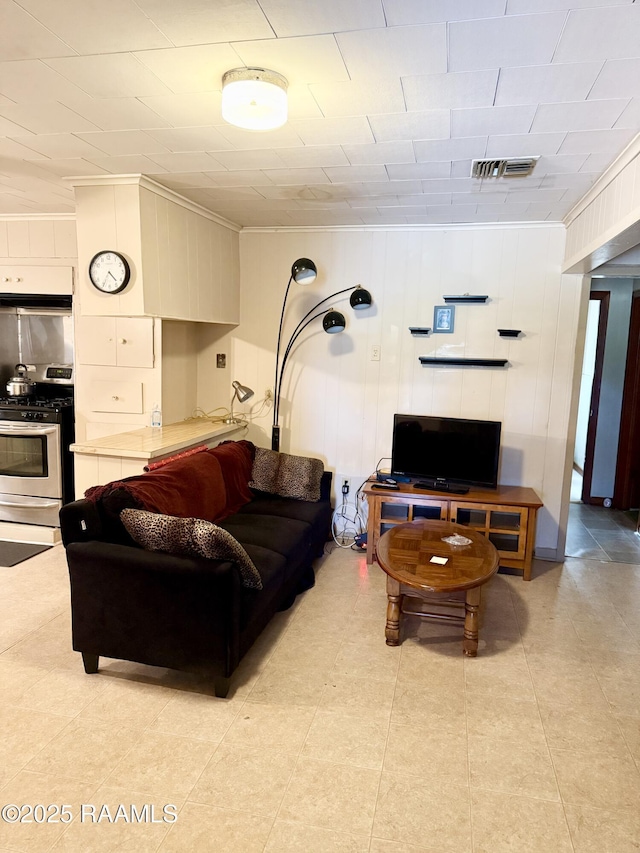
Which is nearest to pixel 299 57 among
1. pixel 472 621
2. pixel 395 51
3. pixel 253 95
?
pixel 253 95

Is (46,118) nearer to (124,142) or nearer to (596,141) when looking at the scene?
(124,142)

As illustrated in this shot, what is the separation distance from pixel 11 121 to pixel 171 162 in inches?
29.4

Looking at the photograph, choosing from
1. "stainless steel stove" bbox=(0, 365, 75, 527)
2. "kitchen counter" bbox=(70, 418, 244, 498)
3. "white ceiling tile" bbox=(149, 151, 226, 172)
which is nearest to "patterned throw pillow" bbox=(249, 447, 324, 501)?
"kitchen counter" bbox=(70, 418, 244, 498)

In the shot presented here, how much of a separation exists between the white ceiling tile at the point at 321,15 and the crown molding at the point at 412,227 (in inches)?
101

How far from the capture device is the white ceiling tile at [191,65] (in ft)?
5.79

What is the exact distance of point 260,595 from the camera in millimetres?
2518

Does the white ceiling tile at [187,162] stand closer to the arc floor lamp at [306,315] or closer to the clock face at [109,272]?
the clock face at [109,272]

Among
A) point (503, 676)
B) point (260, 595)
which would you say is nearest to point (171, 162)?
point (260, 595)

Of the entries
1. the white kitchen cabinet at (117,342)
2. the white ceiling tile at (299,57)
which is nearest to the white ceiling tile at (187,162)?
the white ceiling tile at (299,57)

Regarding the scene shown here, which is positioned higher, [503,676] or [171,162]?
[171,162]

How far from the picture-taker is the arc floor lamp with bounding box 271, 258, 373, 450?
377 centimetres

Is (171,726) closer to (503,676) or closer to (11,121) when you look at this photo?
(503,676)

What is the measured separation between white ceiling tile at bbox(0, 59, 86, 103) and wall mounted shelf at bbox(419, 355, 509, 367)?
2.81 m

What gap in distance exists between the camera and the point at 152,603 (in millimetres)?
2301
